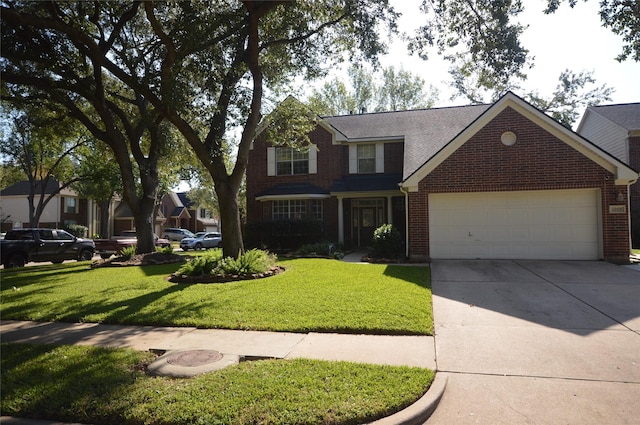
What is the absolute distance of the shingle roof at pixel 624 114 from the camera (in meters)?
20.5

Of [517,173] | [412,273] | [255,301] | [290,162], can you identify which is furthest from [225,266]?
[290,162]

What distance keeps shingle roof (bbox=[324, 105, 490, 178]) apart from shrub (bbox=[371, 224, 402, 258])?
4.13 meters

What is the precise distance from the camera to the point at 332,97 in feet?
124

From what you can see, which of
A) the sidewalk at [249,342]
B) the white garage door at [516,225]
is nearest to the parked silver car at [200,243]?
the white garage door at [516,225]

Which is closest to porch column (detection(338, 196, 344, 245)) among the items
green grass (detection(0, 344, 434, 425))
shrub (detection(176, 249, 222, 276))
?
shrub (detection(176, 249, 222, 276))

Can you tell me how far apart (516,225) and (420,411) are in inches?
435

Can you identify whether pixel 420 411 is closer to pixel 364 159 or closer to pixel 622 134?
pixel 364 159

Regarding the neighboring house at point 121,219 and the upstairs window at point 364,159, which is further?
the neighboring house at point 121,219

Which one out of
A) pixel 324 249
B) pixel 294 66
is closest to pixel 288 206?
pixel 324 249

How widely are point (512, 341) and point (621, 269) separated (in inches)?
303

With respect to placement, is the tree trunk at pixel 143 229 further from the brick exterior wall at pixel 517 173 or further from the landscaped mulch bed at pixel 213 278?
the brick exterior wall at pixel 517 173

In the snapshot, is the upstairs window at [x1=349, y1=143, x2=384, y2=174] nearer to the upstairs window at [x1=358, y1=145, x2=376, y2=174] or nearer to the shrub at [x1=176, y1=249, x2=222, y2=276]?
the upstairs window at [x1=358, y1=145, x2=376, y2=174]

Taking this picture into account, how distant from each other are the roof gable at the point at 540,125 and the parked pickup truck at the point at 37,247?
52.9 feet

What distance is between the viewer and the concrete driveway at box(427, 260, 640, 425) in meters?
3.61
